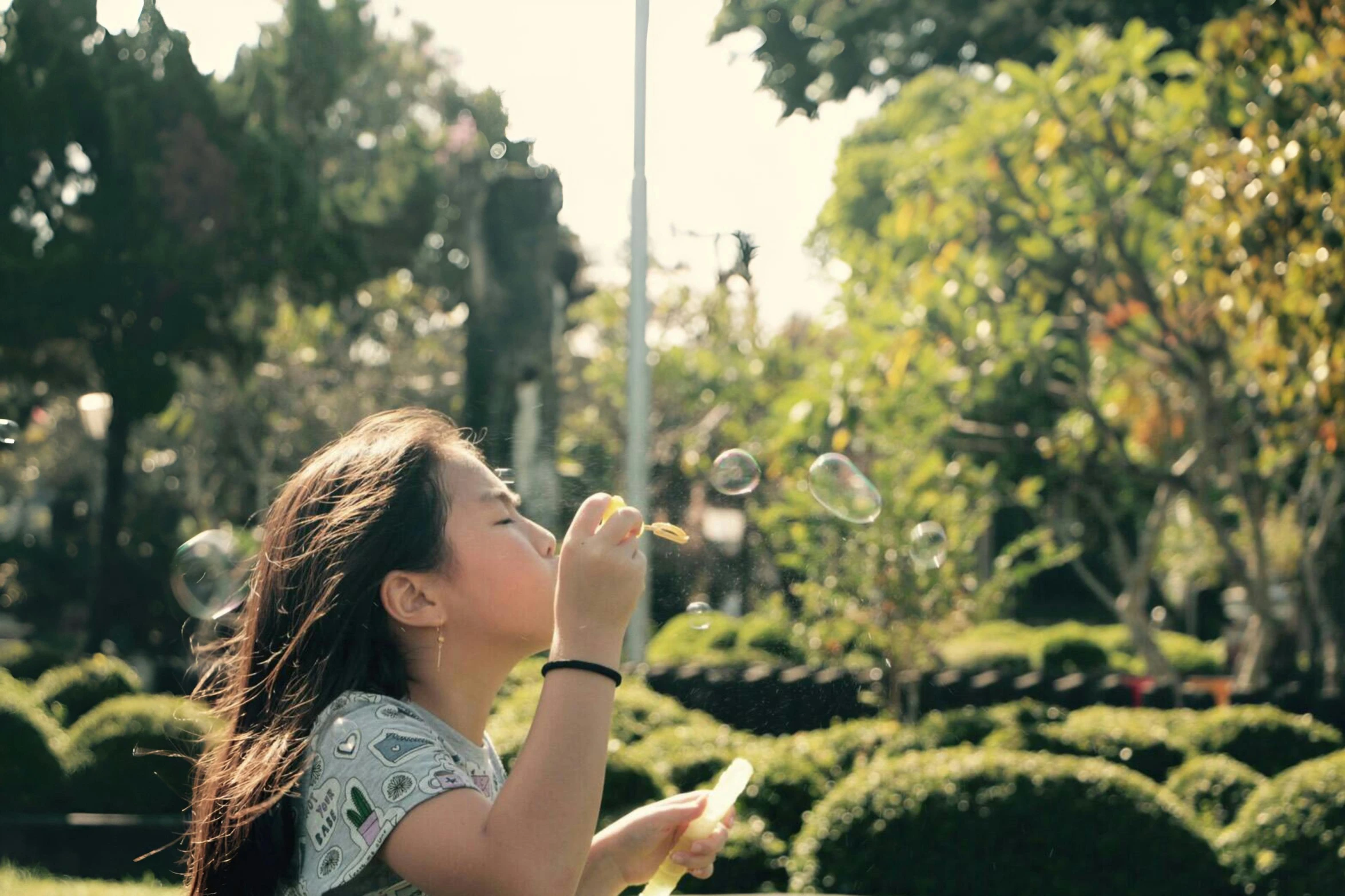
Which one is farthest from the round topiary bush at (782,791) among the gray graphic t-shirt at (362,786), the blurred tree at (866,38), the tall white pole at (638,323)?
the blurred tree at (866,38)

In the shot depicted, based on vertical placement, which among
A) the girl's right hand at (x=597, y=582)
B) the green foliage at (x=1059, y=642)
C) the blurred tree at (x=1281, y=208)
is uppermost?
the blurred tree at (x=1281, y=208)

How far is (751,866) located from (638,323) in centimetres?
798

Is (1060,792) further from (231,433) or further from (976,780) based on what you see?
(231,433)

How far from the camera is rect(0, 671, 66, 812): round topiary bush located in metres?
7.82

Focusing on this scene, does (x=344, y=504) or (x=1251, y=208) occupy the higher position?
(x=1251, y=208)

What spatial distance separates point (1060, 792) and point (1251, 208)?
3159mm

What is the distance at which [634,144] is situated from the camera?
40.0 feet

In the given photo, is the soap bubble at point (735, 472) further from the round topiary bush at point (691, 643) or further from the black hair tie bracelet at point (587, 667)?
the round topiary bush at point (691, 643)

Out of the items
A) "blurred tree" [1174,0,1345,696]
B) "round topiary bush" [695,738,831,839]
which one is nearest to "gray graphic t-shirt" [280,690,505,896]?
"round topiary bush" [695,738,831,839]

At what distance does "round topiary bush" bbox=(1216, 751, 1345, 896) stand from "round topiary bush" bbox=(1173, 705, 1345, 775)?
7.38 ft

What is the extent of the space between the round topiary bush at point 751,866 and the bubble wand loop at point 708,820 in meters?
3.85

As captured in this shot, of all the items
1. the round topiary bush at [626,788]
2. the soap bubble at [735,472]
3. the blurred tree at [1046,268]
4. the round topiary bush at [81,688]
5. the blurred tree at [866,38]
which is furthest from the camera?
the blurred tree at [866,38]

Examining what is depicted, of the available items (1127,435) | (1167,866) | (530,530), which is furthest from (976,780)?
(1127,435)

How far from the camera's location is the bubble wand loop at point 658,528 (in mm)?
1706
